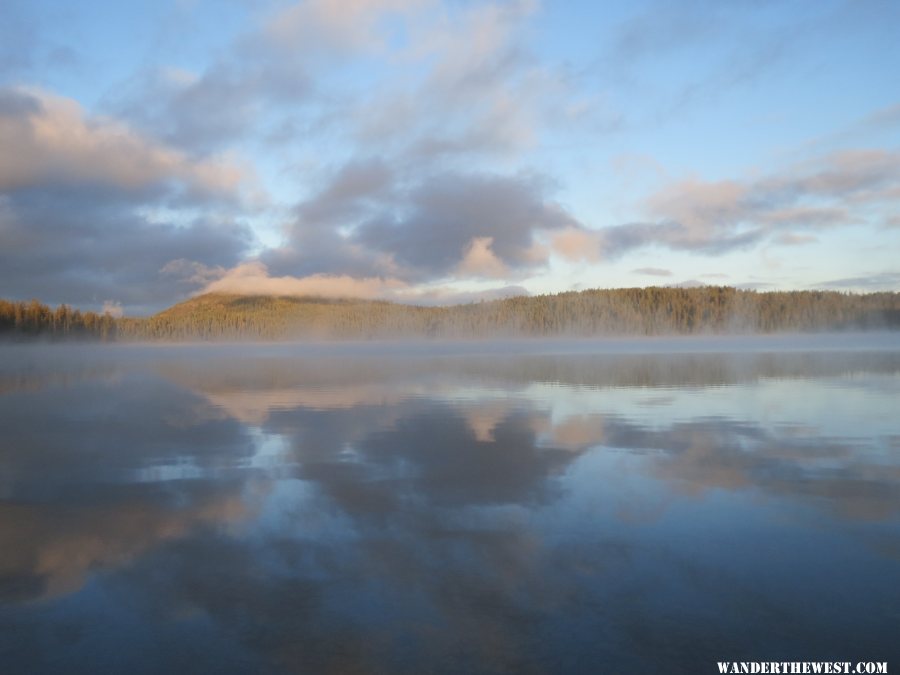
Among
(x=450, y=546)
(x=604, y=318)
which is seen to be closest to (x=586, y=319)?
(x=604, y=318)

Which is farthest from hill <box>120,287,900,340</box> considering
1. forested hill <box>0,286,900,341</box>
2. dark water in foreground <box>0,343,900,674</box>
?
dark water in foreground <box>0,343,900,674</box>

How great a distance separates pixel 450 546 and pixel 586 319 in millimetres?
140534

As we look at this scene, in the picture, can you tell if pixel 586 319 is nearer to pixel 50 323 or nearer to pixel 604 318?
pixel 604 318

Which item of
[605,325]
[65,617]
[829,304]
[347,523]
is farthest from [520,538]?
[829,304]

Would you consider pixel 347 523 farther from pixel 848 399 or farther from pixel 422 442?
pixel 848 399

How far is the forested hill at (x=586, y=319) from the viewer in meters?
140

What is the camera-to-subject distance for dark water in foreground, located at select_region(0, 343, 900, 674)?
5129 millimetres

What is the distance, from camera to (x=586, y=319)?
14450 centimetres

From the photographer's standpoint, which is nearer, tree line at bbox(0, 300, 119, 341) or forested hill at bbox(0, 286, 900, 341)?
tree line at bbox(0, 300, 119, 341)

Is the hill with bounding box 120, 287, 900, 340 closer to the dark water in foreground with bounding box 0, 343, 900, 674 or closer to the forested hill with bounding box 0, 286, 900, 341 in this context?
the forested hill with bounding box 0, 286, 900, 341

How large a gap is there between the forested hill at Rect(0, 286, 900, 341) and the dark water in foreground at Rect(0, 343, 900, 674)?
130 meters

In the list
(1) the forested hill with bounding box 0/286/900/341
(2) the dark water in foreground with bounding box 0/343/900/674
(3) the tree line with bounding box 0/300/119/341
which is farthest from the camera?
(1) the forested hill with bounding box 0/286/900/341

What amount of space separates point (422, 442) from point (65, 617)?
8060mm

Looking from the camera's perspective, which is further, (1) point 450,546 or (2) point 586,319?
(2) point 586,319
